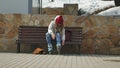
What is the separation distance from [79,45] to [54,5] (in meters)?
20.7

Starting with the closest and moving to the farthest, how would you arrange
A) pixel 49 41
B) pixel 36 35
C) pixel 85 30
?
1. pixel 49 41
2. pixel 36 35
3. pixel 85 30

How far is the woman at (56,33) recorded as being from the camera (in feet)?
45.1

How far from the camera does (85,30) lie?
1479 centimetres

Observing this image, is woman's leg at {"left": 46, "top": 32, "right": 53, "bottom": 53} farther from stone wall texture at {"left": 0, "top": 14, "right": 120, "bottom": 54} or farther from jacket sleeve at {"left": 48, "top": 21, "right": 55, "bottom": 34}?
stone wall texture at {"left": 0, "top": 14, "right": 120, "bottom": 54}

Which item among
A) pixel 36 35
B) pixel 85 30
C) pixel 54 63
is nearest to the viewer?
pixel 54 63

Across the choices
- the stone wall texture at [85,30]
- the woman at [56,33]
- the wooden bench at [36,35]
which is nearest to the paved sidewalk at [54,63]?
the woman at [56,33]

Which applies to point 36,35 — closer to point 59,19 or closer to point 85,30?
point 59,19

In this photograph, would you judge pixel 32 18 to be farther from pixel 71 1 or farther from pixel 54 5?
pixel 71 1

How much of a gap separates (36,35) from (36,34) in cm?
5

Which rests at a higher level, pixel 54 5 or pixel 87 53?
pixel 54 5

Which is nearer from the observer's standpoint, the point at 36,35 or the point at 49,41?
the point at 49,41

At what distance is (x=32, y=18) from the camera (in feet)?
48.8

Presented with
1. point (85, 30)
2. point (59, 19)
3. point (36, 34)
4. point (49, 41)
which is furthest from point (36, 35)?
point (85, 30)

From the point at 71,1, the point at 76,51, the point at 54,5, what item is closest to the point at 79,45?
the point at 76,51
